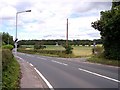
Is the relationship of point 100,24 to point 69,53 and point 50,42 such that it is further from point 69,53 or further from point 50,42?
point 50,42

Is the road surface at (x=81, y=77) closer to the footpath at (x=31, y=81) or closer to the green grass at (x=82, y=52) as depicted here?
the footpath at (x=31, y=81)

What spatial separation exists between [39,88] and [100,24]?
87.1 ft

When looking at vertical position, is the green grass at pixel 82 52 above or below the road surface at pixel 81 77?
above

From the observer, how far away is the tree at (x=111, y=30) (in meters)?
34.2

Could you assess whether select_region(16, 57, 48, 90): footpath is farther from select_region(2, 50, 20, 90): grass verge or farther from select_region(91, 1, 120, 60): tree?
select_region(91, 1, 120, 60): tree

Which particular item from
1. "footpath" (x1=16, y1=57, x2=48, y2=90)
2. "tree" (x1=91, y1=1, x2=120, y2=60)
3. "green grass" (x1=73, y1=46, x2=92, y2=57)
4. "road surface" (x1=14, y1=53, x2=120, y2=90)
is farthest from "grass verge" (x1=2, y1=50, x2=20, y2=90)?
"green grass" (x1=73, y1=46, x2=92, y2=57)

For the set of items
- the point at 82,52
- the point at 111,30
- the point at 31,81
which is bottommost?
the point at 31,81

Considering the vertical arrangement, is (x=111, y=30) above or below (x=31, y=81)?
above

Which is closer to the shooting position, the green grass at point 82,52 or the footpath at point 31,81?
the footpath at point 31,81

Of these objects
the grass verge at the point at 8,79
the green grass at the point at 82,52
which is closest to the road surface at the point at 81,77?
the grass verge at the point at 8,79

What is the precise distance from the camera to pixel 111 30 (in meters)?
35.3

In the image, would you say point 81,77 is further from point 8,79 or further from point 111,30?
point 111,30

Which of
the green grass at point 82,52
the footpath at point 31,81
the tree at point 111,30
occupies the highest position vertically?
the tree at point 111,30

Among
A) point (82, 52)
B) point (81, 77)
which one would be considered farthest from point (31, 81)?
point (82, 52)
